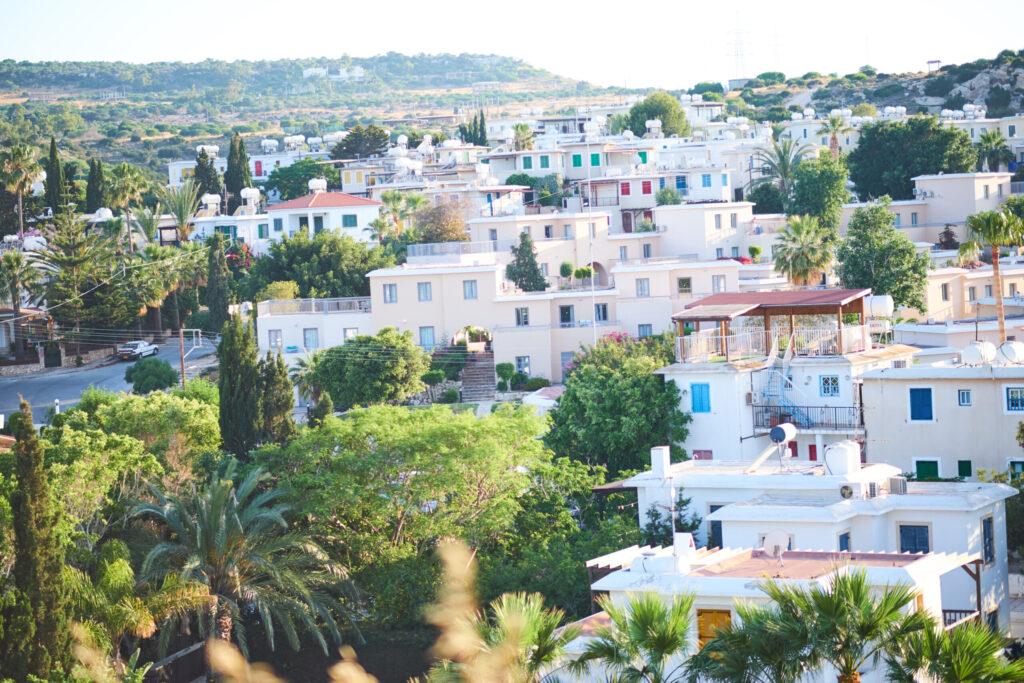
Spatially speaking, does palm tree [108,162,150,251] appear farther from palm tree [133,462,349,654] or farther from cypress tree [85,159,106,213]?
palm tree [133,462,349,654]

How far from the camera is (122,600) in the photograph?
35281 millimetres

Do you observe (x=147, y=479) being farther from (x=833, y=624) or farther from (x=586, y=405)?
(x=833, y=624)

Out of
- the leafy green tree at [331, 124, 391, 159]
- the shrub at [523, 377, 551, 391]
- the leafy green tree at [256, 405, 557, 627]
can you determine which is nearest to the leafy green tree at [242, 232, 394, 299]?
the shrub at [523, 377, 551, 391]

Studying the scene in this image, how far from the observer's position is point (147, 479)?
1634 inches

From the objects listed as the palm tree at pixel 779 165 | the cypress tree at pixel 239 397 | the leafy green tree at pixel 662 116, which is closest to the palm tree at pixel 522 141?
the palm tree at pixel 779 165

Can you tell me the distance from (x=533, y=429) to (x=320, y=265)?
1332 inches

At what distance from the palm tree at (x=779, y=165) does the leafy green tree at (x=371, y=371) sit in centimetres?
3272

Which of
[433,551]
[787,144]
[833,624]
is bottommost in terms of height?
[433,551]

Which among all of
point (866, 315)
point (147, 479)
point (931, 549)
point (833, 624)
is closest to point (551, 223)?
point (866, 315)

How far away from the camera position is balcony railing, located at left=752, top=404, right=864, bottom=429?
148 ft

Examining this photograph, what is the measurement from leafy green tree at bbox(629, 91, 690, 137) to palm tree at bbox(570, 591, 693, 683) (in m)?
98.4

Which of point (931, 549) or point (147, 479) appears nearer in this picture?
point (931, 549)

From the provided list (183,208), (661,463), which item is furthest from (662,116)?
(661,463)

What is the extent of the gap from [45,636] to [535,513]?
508 inches
